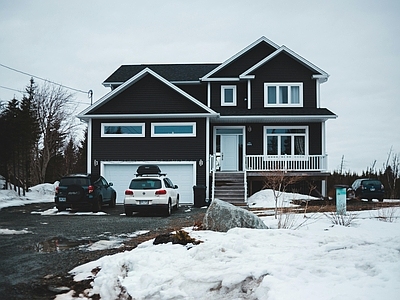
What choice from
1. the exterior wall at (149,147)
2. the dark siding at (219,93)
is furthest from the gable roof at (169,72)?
the exterior wall at (149,147)

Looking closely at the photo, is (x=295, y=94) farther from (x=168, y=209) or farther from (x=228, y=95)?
(x=168, y=209)

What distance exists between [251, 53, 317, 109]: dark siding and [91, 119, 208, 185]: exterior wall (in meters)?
4.15

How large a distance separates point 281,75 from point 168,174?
855cm

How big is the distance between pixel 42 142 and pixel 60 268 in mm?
35171

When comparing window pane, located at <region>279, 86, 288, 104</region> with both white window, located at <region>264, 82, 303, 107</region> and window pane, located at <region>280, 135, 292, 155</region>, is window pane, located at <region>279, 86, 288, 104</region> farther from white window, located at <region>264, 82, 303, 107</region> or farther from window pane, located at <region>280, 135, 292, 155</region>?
window pane, located at <region>280, 135, 292, 155</region>

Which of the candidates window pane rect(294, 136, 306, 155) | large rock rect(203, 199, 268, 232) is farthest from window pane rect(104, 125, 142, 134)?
large rock rect(203, 199, 268, 232)

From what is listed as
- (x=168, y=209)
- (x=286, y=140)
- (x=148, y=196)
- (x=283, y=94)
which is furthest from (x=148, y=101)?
(x=168, y=209)

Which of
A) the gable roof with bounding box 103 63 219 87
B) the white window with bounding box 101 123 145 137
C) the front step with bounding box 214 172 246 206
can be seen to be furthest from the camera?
the gable roof with bounding box 103 63 219 87

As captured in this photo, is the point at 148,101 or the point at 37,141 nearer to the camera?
the point at 148,101

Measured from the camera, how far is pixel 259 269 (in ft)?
20.1

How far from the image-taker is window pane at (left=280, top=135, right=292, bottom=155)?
985 inches

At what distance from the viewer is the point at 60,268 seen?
27.0ft

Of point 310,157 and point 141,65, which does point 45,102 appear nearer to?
point 141,65

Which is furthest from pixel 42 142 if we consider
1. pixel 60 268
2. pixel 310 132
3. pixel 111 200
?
pixel 60 268
